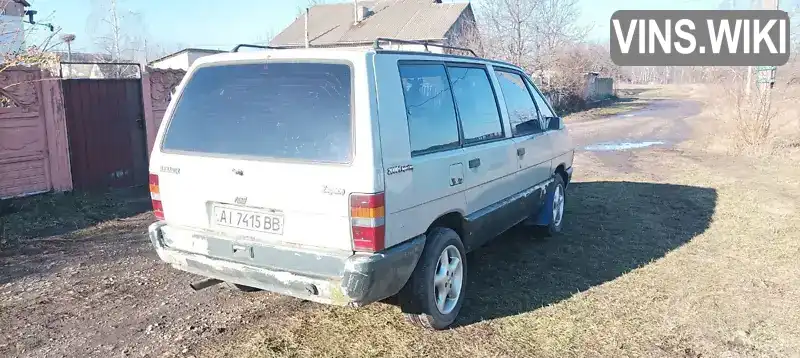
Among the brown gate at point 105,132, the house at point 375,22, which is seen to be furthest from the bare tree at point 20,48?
the house at point 375,22

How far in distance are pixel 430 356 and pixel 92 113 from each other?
7164 mm

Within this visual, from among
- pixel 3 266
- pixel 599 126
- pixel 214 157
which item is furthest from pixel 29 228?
pixel 599 126

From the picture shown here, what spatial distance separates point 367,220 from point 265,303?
1.61 metres

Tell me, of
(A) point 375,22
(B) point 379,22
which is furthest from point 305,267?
(A) point 375,22

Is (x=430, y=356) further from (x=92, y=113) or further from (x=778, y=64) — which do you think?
(x=778, y=64)

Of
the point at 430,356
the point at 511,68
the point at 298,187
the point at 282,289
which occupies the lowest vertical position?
the point at 430,356

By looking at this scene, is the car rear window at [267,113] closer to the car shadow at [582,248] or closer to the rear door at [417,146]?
the rear door at [417,146]

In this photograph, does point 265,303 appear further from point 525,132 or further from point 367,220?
point 525,132

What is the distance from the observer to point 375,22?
4044cm

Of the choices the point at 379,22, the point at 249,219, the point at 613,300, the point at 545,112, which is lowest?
the point at 613,300

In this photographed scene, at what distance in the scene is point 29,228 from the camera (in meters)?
6.62

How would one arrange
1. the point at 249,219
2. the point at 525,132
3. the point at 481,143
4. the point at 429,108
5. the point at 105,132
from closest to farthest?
the point at 249,219, the point at 429,108, the point at 481,143, the point at 525,132, the point at 105,132

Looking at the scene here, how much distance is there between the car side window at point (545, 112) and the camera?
584 cm

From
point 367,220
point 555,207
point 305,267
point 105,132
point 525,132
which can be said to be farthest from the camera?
point 105,132
